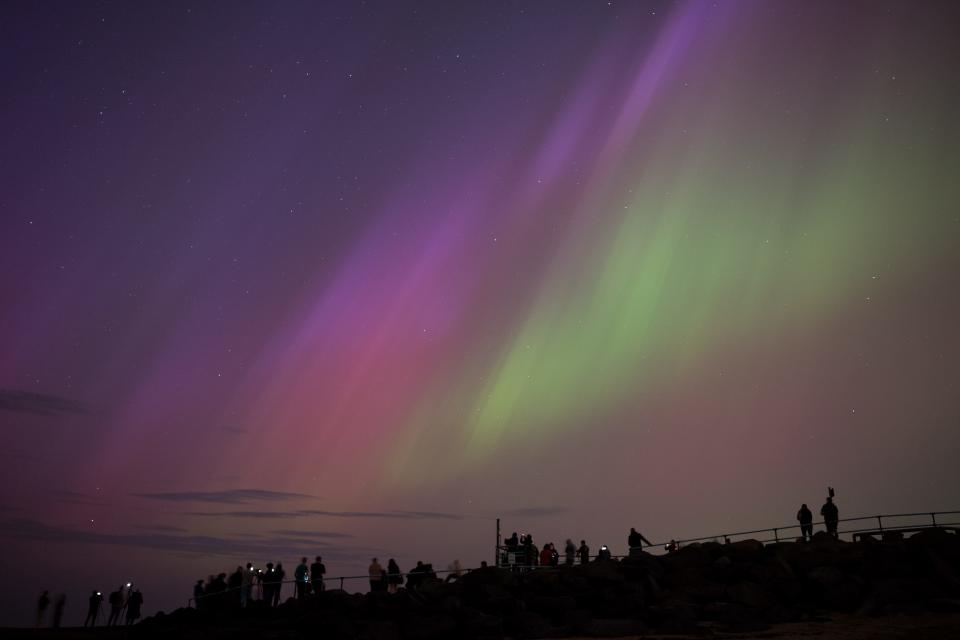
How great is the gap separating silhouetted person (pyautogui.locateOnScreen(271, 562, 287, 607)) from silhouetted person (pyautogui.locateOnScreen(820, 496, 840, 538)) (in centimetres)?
2065

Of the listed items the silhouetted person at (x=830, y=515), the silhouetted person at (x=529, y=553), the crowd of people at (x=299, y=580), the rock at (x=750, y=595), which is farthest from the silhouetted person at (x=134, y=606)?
the silhouetted person at (x=830, y=515)

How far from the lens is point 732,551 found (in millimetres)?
28812

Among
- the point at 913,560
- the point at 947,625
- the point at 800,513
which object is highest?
the point at 800,513

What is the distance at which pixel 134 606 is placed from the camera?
1214 inches

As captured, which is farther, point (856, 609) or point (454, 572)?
point (454, 572)

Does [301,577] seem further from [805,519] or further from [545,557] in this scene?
[805,519]

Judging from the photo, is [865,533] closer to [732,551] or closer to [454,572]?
[732,551]

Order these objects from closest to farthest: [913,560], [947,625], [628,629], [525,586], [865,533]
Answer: [947,625] < [628,629] < [913,560] < [525,586] < [865,533]

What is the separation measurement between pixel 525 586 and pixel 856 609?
1033cm

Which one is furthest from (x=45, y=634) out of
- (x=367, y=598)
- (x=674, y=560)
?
(x=674, y=560)

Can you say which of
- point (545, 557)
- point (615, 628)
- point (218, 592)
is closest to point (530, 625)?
point (615, 628)

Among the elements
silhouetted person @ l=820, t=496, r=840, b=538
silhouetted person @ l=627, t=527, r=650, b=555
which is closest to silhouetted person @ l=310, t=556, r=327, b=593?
silhouetted person @ l=627, t=527, r=650, b=555

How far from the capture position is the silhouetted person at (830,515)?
29781 millimetres

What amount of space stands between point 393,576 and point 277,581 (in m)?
4.31
